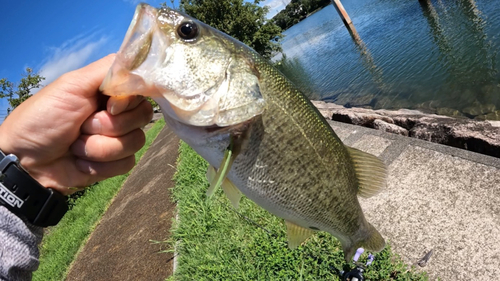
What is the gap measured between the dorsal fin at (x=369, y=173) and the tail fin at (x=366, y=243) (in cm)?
28

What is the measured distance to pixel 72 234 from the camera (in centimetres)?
822

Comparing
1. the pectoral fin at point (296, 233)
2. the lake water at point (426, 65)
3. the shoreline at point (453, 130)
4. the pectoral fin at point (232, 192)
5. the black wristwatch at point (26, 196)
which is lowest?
the lake water at point (426, 65)

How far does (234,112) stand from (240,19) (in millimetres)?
27367

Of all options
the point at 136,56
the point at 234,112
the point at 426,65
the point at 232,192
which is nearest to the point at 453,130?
the point at 232,192

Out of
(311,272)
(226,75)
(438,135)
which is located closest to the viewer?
(226,75)

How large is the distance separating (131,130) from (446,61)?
11799 mm

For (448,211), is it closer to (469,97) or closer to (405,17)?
(469,97)

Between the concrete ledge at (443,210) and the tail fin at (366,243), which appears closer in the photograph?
the tail fin at (366,243)

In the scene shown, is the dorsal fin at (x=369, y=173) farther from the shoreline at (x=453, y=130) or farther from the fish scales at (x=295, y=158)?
the shoreline at (x=453, y=130)

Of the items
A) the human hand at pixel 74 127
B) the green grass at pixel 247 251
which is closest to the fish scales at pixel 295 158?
the human hand at pixel 74 127

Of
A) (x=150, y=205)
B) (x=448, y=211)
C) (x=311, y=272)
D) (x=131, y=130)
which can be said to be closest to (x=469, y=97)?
(x=448, y=211)

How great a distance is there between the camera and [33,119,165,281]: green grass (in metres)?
6.88

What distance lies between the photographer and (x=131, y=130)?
1.90m

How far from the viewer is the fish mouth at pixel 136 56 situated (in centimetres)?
140
